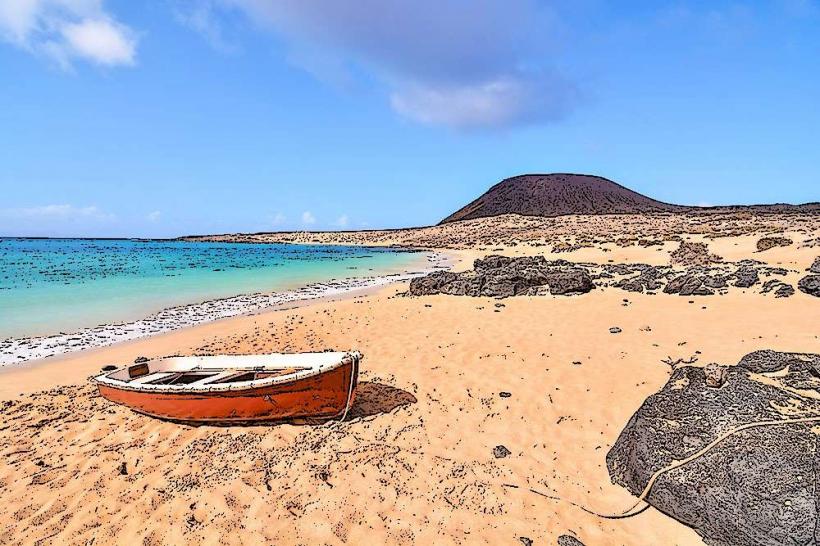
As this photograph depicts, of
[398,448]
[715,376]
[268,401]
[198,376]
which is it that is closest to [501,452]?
[398,448]

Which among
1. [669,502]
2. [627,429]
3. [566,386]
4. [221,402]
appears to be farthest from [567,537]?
[221,402]

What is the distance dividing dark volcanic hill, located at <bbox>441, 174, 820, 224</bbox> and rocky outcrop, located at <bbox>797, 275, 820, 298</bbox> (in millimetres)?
102366

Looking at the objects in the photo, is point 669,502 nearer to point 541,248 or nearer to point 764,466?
point 764,466

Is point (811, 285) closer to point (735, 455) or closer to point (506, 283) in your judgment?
point (506, 283)

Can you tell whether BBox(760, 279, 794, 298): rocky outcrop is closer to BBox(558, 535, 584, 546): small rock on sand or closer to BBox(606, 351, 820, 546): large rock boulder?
BBox(606, 351, 820, 546): large rock boulder

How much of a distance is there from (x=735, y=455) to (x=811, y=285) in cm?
1261

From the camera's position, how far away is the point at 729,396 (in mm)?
5559

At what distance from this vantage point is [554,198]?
128750 mm

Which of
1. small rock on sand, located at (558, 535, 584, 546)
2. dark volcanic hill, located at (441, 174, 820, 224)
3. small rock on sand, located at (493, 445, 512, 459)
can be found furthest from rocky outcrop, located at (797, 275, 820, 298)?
dark volcanic hill, located at (441, 174, 820, 224)

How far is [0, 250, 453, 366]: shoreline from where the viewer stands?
41.7ft

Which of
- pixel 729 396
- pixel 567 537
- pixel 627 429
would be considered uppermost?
pixel 729 396

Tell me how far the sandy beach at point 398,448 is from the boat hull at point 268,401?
256 mm

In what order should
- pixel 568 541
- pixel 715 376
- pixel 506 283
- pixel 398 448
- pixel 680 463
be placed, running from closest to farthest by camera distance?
pixel 568 541, pixel 680 463, pixel 715 376, pixel 398 448, pixel 506 283

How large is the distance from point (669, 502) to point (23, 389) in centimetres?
1194
